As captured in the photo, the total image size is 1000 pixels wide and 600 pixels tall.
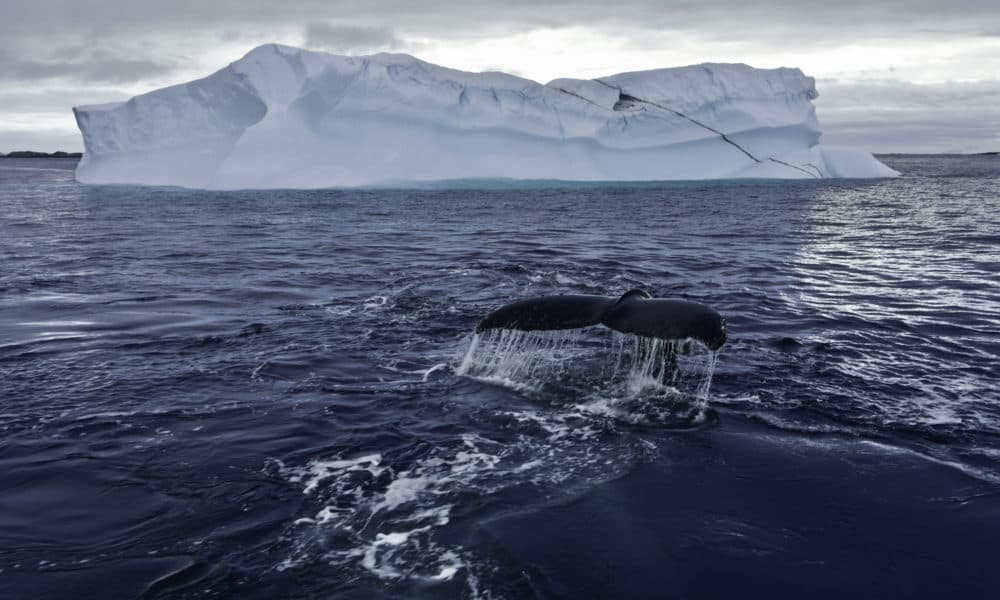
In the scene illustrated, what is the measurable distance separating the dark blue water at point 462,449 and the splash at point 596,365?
0.13m

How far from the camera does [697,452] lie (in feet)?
18.3

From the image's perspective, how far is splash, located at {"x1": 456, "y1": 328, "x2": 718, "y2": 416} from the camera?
700 centimetres

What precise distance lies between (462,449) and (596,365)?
8.59 ft

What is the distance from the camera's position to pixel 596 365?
7.88 meters

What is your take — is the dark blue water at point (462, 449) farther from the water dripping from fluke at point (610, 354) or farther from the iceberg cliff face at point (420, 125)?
the iceberg cliff face at point (420, 125)

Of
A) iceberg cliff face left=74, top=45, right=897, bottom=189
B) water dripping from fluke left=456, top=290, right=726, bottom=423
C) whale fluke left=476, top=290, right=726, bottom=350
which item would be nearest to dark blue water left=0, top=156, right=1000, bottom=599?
water dripping from fluke left=456, top=290, right=726, bottom=423

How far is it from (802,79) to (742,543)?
48.0 m

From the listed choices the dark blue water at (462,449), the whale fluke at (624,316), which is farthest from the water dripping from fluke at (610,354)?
the dark blue water at (462,449)

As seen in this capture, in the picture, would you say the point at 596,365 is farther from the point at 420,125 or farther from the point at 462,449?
the point at 420,125

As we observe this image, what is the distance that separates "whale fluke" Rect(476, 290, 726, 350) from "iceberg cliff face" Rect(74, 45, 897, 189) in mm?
36400

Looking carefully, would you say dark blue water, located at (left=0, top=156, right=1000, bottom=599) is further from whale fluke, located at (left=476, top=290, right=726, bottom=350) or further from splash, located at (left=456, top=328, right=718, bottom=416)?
whale fluke, located at (left=476, top=290, right=726, bottom=350)

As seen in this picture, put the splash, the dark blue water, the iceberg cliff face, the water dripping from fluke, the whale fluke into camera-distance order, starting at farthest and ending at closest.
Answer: the iceberg cliff face
the splash
the water dripping from fluke
the whale fluke
the dark blue water

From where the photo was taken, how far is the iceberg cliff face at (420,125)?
138 ft

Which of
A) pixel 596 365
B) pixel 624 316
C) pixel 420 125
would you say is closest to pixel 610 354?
pixel 596 365
